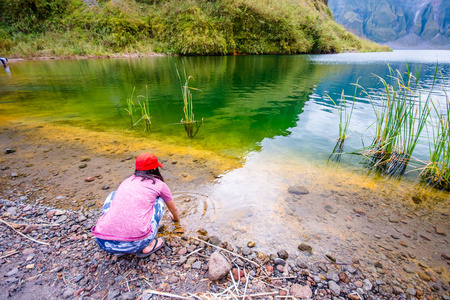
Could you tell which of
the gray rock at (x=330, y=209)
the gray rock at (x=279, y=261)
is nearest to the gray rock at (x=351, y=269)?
the gray rock at (x=279, y=261)

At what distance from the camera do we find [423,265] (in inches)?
105

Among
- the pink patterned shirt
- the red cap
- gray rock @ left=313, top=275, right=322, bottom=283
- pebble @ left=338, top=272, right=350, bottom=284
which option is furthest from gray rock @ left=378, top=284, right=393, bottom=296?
the red cap

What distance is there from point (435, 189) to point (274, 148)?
3.66m

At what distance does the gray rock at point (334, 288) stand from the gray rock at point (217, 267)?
116 centimetres

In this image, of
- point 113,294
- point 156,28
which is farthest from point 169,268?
point 156,28

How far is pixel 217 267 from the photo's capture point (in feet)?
7.64

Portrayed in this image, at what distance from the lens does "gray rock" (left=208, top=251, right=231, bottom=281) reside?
2.28 meters

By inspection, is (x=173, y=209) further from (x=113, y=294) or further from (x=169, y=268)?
(x=113, y=294)

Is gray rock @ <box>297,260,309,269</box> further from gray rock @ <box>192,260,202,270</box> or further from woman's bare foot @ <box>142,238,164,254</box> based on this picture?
woman's bare foot @ <box>142,238,164,254</box>

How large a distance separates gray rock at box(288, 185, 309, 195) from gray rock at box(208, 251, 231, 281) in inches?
90.4

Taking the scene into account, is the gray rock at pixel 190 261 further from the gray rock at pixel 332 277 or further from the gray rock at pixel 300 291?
the gray rock at pixel 332 277

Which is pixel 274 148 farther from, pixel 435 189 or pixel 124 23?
pixel 124 23

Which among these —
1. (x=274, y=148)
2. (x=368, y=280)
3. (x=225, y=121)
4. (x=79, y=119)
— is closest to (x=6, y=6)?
(x=79, y=119)

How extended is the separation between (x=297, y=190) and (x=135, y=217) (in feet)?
10.5
